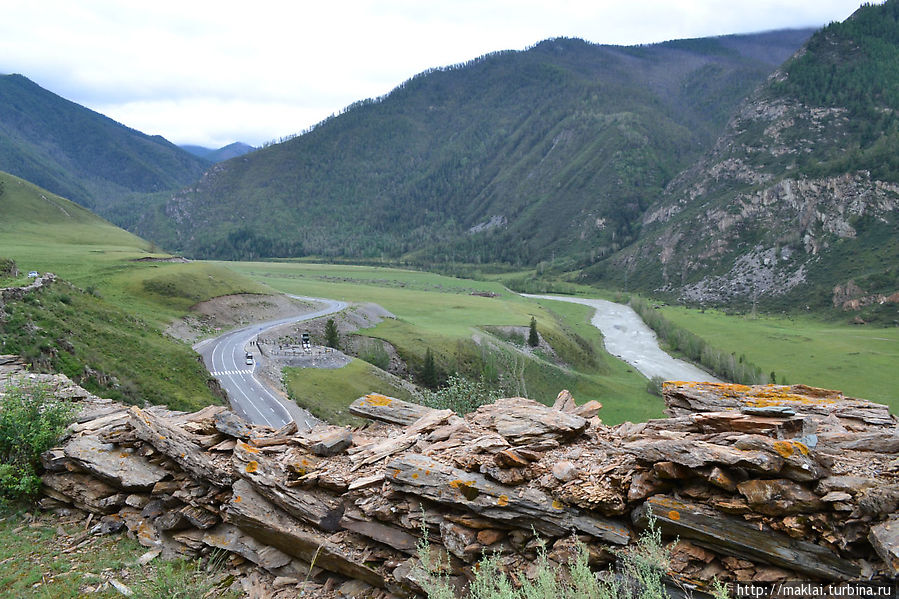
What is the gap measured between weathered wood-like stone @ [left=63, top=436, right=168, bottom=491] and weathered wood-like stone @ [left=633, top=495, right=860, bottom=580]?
11.9 meters

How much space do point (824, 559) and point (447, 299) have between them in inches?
4992

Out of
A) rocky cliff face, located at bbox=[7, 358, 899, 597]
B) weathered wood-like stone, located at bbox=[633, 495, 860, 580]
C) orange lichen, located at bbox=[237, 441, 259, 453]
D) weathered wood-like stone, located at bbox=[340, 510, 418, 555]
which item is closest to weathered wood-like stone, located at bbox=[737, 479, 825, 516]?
rocky cliff face, located at bbox=[7, 358, 899, 597]

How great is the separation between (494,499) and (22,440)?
43.7ft

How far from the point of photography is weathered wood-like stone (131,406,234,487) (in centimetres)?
1121

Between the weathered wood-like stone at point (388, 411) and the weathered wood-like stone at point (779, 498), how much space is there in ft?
29.0

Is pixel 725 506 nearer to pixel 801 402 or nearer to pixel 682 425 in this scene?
pixel 682 425

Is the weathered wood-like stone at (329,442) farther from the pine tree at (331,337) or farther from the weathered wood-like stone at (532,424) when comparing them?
the pine tree at (331,337)

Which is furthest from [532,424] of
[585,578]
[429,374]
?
[429,374]

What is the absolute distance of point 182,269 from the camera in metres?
79.8

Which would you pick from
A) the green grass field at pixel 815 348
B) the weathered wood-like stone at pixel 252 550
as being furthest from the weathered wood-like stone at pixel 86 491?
the green grass field at pixel 815 348

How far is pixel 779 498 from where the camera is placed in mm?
7332

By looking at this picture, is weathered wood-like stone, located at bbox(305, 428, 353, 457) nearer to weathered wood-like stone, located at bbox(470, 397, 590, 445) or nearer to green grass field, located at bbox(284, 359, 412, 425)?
weathered wood-like stone, located at bbox(470, 397, 590, 445)

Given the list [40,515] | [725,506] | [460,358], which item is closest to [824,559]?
[725,506]

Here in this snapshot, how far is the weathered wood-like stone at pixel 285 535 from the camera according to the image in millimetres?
9422
